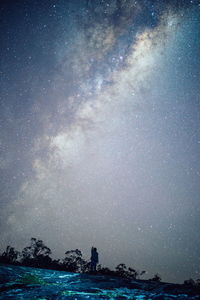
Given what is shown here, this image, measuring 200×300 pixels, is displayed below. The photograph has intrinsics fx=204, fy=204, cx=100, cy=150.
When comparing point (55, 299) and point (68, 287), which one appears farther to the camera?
point (68, 287)

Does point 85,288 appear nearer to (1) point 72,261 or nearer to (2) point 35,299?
(2) point 35,299

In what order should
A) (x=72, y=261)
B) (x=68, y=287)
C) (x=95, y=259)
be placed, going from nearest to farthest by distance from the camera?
1. (x=68, y=287)
2. (x=95, y=259)
3. (x=72, y=261)

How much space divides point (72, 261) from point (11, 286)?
1294 inches

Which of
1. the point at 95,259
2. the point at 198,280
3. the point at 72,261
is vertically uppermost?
the point at 95,259

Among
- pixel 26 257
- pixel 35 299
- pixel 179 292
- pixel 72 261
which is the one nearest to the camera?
pixel 35 299

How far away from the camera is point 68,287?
15.3 feet

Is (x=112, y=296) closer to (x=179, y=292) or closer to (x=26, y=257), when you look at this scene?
(x=179, y=292)

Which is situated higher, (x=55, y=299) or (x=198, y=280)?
(x=55, y=299)

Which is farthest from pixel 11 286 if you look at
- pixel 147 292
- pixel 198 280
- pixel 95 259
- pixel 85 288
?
pixel 198 280

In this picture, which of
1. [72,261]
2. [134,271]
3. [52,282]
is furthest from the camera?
[134,271]

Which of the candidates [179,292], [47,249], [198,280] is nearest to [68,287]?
[179,292]

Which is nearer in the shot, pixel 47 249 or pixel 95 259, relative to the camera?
pixel 95 259

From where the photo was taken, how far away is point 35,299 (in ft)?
12.0

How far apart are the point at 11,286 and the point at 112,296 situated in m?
2.14
